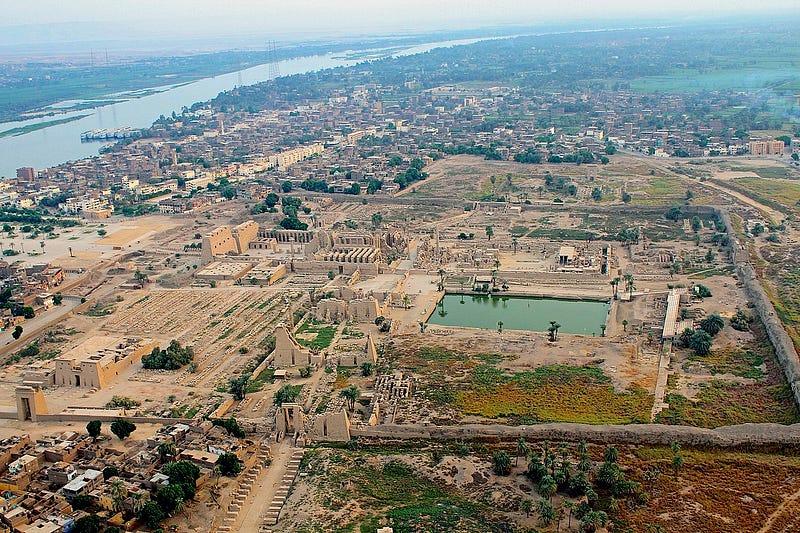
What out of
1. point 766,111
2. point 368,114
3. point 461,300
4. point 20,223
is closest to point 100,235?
point 20,223

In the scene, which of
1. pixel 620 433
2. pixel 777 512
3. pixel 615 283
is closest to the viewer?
pixel 777 512

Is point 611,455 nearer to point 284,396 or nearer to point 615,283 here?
point 284,396

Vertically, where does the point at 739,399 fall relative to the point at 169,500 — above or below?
below

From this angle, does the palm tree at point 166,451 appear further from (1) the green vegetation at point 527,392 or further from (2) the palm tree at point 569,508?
(2) the palm tree at point 569,508

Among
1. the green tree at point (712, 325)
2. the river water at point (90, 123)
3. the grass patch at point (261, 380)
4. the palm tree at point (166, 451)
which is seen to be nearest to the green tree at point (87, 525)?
the palm tree at point (166, 451)

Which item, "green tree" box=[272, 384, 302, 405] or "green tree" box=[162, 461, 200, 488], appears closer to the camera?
"green tree" box=[162, 461, 200, 488]

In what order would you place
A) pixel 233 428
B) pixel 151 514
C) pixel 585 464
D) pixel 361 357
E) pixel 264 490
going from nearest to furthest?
pixel 151 514 → pixel 585 464 → pixel 264 490 → pixel 233 428 → pixel 361 357

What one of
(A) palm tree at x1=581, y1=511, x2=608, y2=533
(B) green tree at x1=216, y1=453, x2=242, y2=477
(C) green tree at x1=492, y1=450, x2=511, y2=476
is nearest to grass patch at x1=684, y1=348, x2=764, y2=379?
(C) green tree at x1=492, y1=450, x2=511, y2=476

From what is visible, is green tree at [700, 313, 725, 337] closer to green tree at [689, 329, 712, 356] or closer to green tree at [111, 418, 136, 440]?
green tree at [689, 329, 712, 356]

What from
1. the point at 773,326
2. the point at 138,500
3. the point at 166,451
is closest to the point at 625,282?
the point at 773,326
